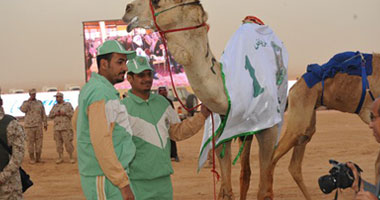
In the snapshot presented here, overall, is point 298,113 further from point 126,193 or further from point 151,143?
point 126,193

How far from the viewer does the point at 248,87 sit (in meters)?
4.68

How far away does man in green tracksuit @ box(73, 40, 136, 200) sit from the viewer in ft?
11.1

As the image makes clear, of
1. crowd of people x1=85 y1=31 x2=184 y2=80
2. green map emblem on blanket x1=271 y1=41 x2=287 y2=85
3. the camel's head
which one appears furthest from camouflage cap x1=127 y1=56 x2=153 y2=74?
crowd of people x1=85 y1=31 x2=184 y2=80

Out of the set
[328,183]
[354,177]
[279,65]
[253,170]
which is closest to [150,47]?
[253,170]

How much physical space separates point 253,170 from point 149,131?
6338mm

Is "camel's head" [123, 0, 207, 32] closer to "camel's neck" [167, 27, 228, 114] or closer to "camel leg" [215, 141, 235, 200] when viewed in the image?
"camel's neck" [167, 27, 228, 114]


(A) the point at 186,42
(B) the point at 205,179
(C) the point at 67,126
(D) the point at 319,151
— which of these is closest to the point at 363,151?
(D) the point at 319,151

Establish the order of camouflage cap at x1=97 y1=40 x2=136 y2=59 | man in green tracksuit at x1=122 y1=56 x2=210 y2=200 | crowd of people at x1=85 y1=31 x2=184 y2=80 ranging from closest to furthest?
camouflage cap at x1=97 y1=40 x2=136 y2=59 < man in green tracksuit at x1=122 y1=56 x2=210 y2=200 < crowd of people at x1=85 y1=31 x2=184 y2=80

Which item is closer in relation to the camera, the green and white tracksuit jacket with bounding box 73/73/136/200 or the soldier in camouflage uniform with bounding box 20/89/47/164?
the green and white tracksuit jacket with bounding box 73/73/136/200

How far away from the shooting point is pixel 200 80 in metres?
4.26

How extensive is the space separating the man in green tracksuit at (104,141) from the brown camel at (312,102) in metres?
3.46

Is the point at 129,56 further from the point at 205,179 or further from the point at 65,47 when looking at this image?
the point at 65,47

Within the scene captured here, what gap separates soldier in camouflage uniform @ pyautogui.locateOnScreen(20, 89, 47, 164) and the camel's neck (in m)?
9.10

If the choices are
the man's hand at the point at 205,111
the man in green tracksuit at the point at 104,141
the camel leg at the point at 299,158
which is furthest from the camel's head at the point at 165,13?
the camel leg at the point at 299,158
